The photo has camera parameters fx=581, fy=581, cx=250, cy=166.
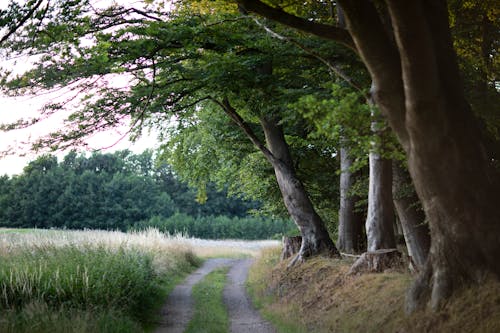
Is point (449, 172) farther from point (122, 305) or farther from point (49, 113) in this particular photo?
point (49, 113)

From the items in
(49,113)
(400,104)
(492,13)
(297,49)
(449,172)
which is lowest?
(449,172)

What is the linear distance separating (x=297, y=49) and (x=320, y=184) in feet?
32.9

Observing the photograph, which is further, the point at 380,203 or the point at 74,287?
the point at 380,203

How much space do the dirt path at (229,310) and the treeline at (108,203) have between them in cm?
4246

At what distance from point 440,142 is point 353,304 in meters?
4.01

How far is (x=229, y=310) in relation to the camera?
523 inches

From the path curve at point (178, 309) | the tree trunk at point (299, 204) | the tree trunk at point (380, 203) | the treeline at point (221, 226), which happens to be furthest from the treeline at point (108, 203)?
the tree trunk at point (380, 203)

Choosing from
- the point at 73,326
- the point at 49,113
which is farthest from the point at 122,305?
the point at 49,113

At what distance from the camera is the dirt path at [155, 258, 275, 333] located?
10898 millimetres

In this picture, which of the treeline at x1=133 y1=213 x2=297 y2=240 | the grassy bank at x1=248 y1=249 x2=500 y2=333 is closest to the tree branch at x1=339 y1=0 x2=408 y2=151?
the grassy bank at x1=248 y1=249 x2=500 y2=333

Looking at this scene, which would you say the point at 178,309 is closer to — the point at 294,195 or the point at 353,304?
the point at 353,304

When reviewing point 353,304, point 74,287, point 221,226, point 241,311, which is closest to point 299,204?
point 241,311

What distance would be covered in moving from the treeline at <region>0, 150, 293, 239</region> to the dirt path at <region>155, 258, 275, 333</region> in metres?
42.5

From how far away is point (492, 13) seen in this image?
13273 mm
